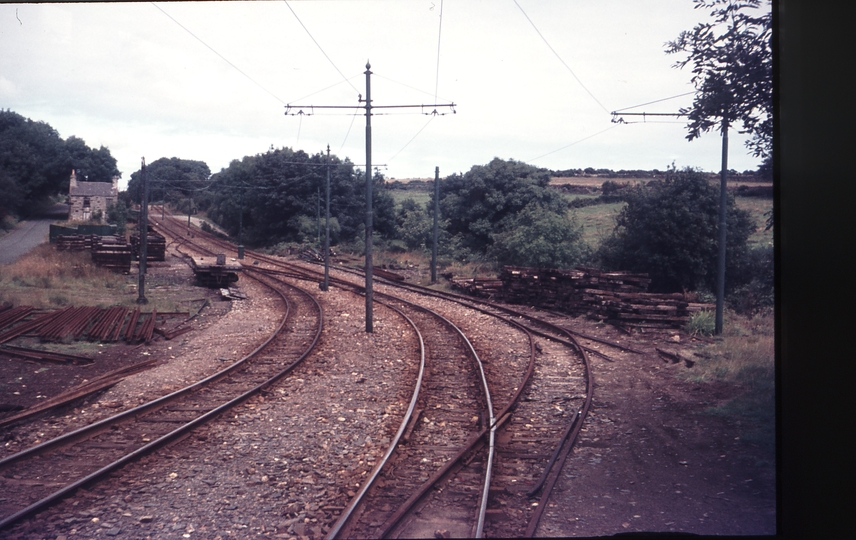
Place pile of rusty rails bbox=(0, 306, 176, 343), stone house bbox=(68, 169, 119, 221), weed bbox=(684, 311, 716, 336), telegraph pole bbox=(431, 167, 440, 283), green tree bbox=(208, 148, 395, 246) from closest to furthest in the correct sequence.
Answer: pile of rusty rails bbox=(0, 306, 176, 343) < weed bbox=(684, 311, 716, 336) < telegraph pole bbox=(431, 167, 440, 283) < stone house bbox=(68, 169, 119, 221) < green tree bbox=(208, 148, 395, 246)

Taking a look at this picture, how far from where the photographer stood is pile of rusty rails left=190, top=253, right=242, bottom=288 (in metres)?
25.6

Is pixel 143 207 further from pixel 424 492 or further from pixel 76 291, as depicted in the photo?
pixel 424 492

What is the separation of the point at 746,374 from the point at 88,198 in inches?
1583

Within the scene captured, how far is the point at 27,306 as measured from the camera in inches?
622

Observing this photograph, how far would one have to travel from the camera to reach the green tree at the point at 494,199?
38.1m

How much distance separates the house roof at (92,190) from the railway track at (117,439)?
29233mm

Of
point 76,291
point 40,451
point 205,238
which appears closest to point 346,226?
point 205,238

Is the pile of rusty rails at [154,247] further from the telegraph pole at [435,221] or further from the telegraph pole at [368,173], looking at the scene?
the telegraph pole at [368,173]

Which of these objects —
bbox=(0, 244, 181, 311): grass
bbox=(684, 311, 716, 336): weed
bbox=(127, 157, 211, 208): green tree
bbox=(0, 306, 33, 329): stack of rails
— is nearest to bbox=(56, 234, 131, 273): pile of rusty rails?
bbox=(0, 244, 181, 311): grass

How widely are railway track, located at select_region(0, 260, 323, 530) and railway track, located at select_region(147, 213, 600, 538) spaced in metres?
2.67

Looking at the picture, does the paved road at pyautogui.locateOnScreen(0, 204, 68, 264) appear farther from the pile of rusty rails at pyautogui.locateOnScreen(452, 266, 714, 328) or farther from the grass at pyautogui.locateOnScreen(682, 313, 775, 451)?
the grass at pyautogui.locateOnScreen(682, 313, 775, 451)

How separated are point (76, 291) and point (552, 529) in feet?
69.2

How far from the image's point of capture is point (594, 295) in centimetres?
1820

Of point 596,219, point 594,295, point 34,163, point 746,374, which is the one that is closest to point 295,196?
Answer: point 34,163
